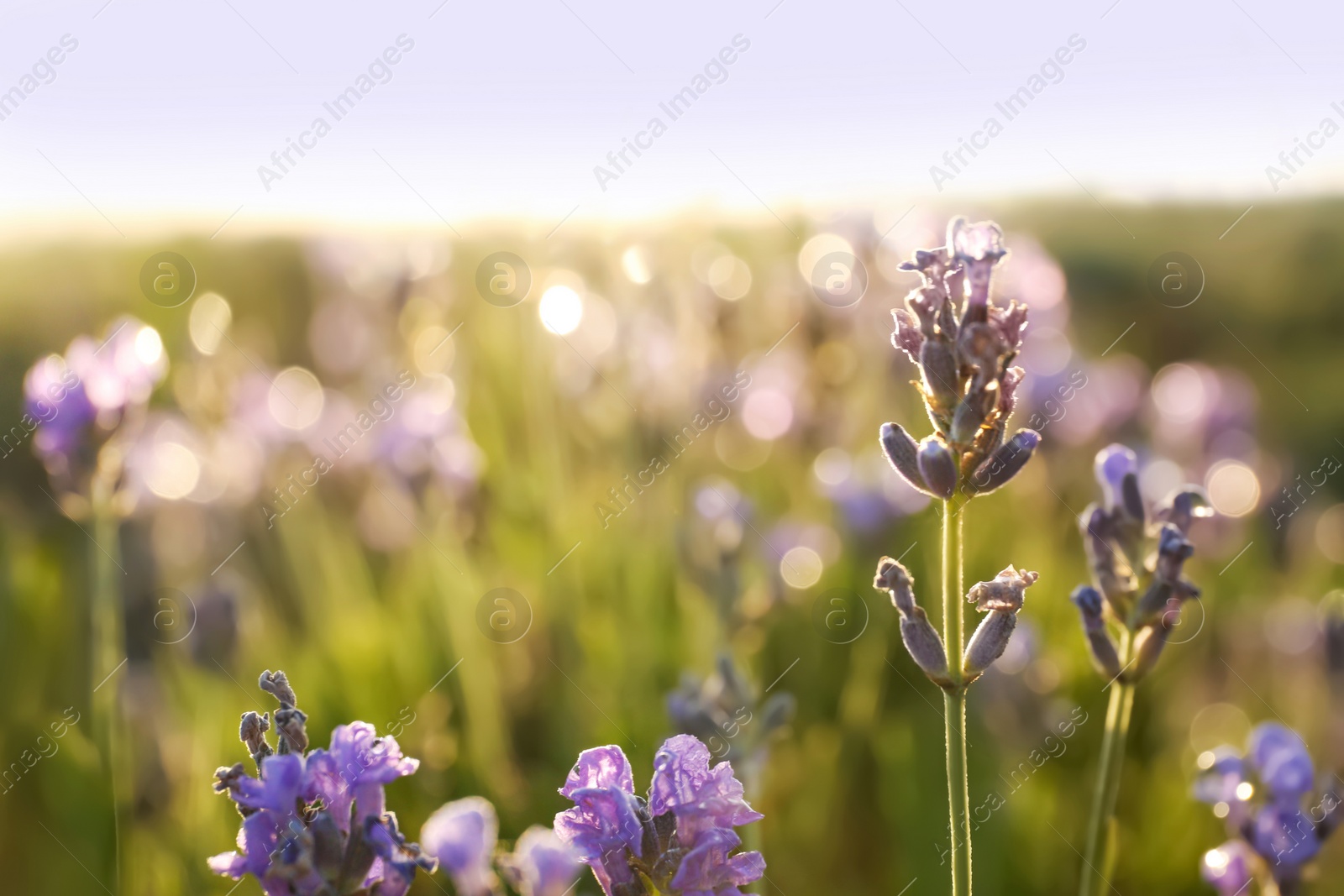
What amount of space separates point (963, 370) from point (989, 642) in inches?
10.1

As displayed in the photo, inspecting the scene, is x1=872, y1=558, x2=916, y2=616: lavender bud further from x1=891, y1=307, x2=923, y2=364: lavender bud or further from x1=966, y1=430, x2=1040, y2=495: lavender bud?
x1=891, y1=307, x2=923, y2=364: lavender bud

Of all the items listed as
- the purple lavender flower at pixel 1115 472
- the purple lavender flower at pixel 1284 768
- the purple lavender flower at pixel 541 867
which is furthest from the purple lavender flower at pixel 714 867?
the purple lavender flower at pixel 1284 768

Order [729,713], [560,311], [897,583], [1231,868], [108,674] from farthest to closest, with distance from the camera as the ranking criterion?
[560,311], [108,674], [729,713], [1231,868], [897,583]

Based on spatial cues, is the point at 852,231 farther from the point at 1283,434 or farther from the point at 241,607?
the point at 1283,434

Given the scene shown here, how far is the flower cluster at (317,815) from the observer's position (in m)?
0.90

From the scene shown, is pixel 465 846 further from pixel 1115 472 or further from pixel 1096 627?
pixel 1115 472

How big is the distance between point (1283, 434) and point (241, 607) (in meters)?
4.33

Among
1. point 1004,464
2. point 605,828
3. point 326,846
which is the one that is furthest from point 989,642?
point 326,846

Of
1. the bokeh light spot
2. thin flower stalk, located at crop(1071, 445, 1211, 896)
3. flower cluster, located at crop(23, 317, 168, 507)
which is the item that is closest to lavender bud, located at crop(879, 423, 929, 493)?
thin flower stalk, located at crop(1071, 445, 1211, 896)

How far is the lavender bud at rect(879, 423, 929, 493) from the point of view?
1.01 meters

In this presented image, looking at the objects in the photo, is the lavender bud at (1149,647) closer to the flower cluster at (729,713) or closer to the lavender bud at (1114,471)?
the lavender bud at (1114,471)

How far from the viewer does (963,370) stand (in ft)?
3.21

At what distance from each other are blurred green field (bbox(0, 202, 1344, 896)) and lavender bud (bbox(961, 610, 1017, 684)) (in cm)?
79

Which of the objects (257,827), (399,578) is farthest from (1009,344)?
(399,578)
